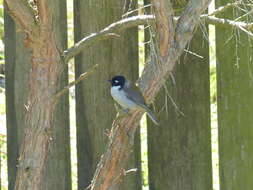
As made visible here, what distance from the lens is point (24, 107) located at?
4496 millimetres

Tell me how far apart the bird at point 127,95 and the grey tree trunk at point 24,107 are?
0.34 metres

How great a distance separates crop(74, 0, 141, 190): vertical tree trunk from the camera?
446cm

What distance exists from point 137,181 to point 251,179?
2.47 feet

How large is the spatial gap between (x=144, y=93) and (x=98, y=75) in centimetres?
84

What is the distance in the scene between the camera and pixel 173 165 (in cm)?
448

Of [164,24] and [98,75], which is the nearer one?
[164,24]

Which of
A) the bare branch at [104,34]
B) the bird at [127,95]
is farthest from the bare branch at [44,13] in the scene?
the bird at [127,95]

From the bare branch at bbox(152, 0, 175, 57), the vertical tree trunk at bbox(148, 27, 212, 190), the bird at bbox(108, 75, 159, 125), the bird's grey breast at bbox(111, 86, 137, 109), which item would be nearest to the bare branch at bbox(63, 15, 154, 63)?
the bare branch at bbox(152, 0, 175, 57)

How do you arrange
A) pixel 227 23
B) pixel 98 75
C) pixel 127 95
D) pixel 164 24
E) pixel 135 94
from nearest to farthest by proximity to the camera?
pixel 164 24 < pixel 227 23 < pixel 135 94 < pixel 98 75 < pixel 127 95

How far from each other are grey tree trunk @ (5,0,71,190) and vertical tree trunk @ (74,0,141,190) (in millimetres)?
93

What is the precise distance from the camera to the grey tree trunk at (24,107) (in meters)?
4.49

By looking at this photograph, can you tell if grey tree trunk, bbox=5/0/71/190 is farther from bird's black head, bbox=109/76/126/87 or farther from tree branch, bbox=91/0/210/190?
tree branch, bbox=91/0/210/190

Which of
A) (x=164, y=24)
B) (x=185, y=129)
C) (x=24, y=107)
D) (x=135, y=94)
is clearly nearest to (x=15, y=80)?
(x=24, y=107)

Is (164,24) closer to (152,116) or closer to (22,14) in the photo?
(22,14)
